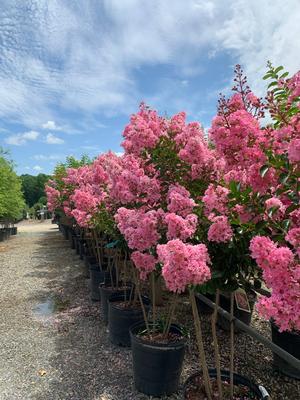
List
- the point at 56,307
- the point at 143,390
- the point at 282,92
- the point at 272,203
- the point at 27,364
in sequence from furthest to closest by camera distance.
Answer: the point at 56,307, the point at 27,364, the point at 143,390, the point at 282,92, the point at 272,203

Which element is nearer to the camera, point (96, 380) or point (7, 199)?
point (96, 380)

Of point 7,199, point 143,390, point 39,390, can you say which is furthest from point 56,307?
point 7,199

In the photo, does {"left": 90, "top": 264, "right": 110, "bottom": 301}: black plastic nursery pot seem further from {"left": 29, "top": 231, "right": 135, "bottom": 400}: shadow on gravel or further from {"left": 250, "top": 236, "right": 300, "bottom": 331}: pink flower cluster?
{"left": 250, "top": 236, "right": 300, "bottom": 331}: pink flower cluster

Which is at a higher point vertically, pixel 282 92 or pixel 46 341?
pixel 282 92

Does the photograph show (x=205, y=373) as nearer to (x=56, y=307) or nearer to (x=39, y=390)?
(x=39, y=390)

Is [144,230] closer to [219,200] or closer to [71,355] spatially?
[219,200]

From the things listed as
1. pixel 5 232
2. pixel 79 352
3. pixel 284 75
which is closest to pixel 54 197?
pixel 5 232

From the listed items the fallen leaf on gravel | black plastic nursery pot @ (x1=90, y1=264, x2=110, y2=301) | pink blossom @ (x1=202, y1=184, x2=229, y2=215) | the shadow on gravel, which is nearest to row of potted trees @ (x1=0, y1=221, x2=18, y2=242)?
the shadow on gravel

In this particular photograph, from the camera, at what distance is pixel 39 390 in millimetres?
2885

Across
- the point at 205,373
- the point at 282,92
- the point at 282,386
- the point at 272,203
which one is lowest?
the point at 282,386

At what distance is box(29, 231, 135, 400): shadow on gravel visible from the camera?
2.85 m

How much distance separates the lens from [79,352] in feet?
11.7

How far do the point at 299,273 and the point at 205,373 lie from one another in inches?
52.9

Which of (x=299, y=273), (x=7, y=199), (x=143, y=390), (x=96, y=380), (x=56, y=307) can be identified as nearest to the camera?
(x=299, y=273)
